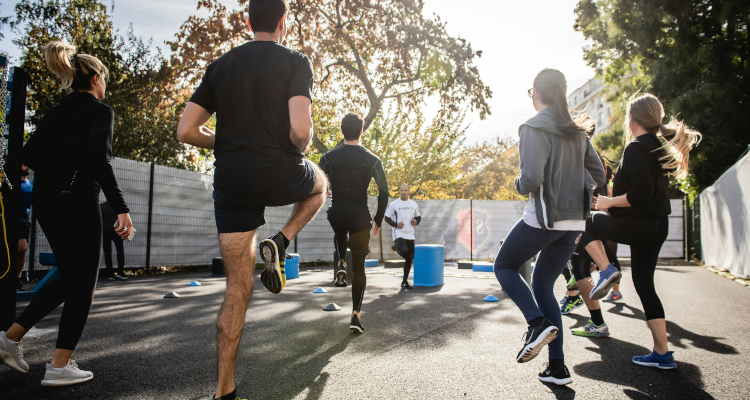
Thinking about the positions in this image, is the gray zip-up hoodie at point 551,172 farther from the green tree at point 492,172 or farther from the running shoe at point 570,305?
the green tree at point 492,172

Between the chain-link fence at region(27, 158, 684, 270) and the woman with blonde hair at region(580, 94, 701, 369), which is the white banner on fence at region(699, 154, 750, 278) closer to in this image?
the chain-link fence at region(27, 158, 684, 270)

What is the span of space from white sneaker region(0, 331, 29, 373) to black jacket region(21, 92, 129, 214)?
2.80 ft

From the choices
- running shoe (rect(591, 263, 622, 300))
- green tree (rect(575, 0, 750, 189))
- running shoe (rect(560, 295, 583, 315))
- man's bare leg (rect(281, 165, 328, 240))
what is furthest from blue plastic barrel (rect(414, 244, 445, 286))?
green tree (rect(575, 0, 750, 189))

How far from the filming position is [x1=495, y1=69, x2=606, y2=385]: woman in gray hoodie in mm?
2619

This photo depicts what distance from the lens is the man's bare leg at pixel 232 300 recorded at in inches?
78.1

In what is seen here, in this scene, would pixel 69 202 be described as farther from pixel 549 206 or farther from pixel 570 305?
pixel 570 305

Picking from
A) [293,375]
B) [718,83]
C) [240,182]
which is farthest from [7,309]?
[718,83]

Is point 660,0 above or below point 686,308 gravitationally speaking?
above

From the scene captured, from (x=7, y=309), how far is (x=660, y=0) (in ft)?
66.7

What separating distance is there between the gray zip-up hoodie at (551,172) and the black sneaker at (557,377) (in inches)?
34.2

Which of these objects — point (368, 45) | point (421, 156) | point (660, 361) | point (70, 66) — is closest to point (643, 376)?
point (660, 361)

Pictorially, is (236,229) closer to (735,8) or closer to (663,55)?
(735,8)

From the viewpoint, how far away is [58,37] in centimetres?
1650

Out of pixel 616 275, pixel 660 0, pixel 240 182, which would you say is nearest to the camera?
pixel 240 182
